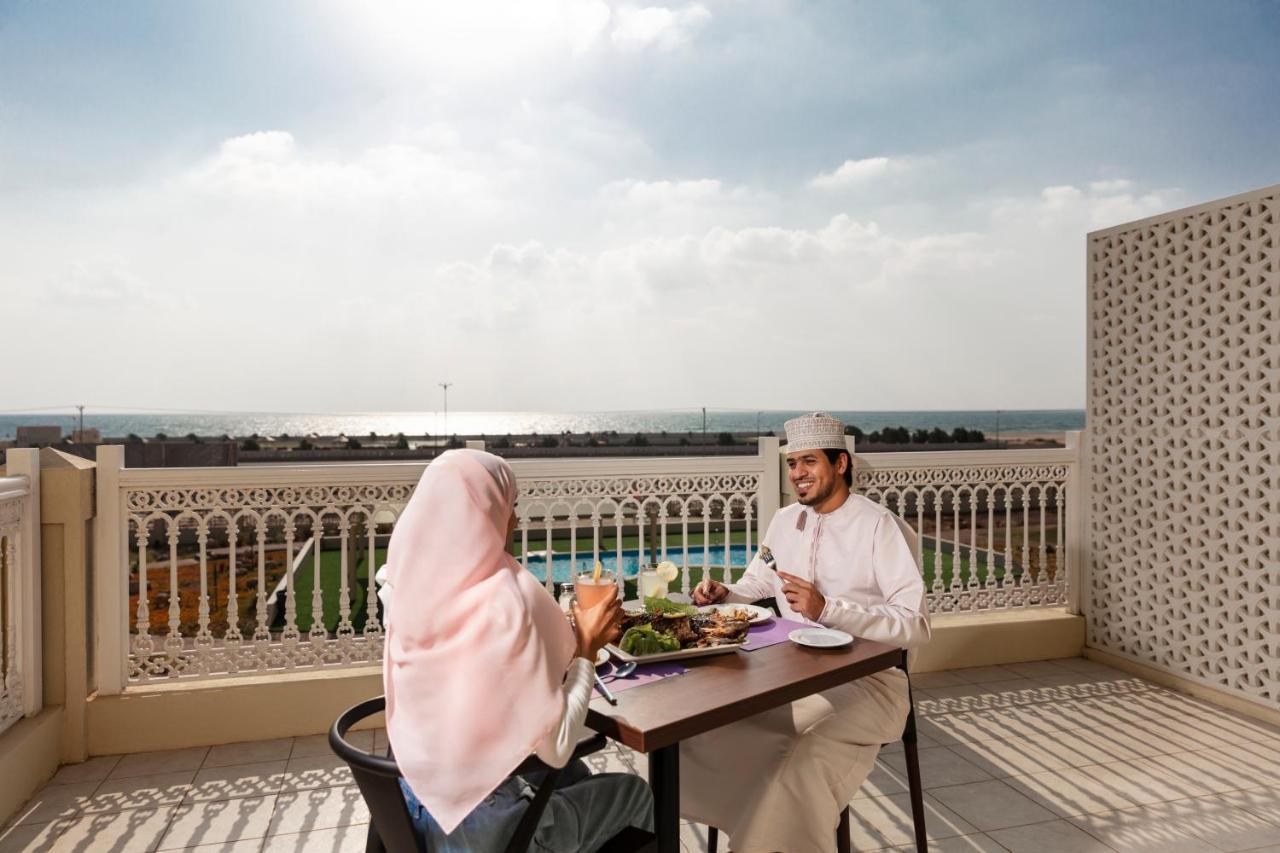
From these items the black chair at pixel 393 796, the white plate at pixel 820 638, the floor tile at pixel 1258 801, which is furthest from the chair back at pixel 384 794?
the floor tile at pixel 1258 801

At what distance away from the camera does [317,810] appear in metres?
2.65

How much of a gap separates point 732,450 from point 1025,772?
24.8 metres

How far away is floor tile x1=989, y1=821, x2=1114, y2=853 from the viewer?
2.34 meters

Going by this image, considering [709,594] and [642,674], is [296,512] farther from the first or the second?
[642,674]

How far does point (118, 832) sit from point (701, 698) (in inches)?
83.0

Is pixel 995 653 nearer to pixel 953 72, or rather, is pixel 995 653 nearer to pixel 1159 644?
pixel 1159 644

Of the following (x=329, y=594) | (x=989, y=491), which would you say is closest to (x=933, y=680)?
(x=989, y=491)

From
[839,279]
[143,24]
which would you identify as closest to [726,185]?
[839,279]

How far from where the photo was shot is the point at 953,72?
683 inches

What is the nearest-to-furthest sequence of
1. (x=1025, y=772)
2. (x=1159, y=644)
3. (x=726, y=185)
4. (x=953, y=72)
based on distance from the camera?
(x=1025, y=772)
(x=1159, y=644)
(x=953, y=72)
(x=726, y=185)

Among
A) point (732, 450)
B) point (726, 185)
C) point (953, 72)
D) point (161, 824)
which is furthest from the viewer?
point (726, 185)

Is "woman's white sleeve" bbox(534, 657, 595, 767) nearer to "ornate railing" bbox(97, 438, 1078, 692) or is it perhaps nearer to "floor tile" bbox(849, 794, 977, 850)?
"ornate railing" bbox(97, 438, 1078, 692)

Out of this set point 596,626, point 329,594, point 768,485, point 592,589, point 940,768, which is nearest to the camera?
point 596,626

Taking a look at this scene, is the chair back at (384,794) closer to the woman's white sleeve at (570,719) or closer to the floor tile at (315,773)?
the woman's white sleeve at (570,719)
